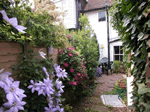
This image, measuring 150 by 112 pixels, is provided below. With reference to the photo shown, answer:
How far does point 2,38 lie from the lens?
1105 mm

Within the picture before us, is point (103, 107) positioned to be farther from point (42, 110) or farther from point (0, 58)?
point (0, 58)

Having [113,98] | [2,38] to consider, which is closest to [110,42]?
[113,98]

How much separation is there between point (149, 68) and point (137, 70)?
0.92 feet

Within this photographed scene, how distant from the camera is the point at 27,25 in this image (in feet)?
3.61

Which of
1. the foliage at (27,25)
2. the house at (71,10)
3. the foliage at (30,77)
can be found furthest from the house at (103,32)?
the foliage at (30,77)

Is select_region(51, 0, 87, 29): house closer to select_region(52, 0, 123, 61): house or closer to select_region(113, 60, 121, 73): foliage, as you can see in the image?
select_region(52, 0, 123, 61): house

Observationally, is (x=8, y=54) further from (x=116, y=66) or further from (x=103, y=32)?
(x=103, y=32)

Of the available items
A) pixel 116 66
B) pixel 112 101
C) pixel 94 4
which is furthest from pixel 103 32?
pixel 112 101

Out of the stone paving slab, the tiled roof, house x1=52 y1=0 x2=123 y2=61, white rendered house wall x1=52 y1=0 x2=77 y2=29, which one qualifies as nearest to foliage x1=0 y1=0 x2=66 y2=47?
the stone paving slab

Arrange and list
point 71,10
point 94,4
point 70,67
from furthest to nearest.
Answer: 1. point 94,4
2. point 71,10
3. point 70,67

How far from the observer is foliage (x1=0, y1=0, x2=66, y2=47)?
86 cm

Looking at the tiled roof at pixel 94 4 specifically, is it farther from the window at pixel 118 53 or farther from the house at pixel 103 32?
the window at pixel 118 53

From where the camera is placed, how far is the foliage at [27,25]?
33.8 inches

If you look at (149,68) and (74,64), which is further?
(74,64)
